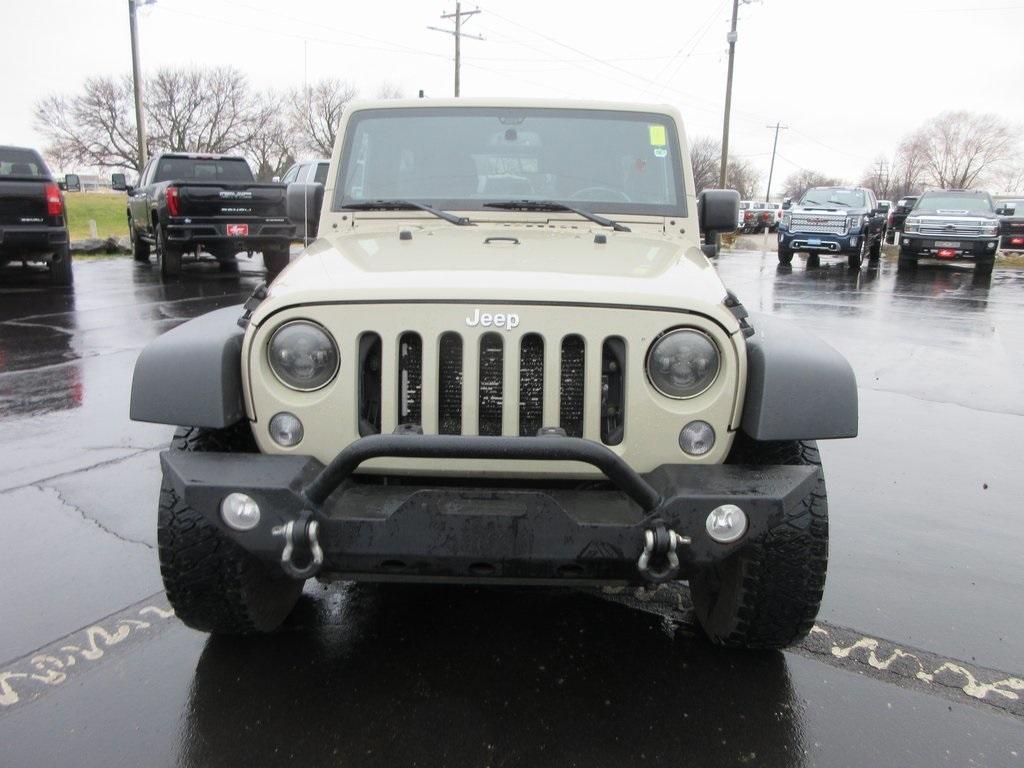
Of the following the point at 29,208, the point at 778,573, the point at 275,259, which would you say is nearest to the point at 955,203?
the point at 275,259

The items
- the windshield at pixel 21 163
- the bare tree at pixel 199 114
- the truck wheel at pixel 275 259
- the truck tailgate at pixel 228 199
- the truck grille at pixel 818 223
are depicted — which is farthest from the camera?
the bare tree at pixel 199 114

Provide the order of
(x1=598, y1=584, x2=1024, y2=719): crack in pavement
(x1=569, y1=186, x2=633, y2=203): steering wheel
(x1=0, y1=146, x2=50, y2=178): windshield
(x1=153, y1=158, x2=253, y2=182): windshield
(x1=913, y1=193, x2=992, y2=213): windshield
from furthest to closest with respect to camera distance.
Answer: (x1=913, y1=193, x2=992, y2=213): windshield, (x1=153, y1=158, x2=253, y2=182): windshield, (x1=0, y1=146, x2=50, y2=178): windshield, (x1=569, y1=186, x2=633, y2=203): steering wheel, (x1=598, y1=584, x2=1024, y2=719): crack in pavement

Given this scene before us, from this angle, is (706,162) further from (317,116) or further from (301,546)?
(301,546)

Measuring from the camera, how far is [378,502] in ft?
7.32

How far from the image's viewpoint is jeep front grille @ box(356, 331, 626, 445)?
2314 millimetres

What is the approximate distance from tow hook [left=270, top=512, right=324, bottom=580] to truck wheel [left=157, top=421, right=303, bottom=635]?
0.28m

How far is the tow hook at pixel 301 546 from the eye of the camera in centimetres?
211

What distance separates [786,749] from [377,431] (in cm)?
147

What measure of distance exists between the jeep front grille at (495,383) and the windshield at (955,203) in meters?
17.9

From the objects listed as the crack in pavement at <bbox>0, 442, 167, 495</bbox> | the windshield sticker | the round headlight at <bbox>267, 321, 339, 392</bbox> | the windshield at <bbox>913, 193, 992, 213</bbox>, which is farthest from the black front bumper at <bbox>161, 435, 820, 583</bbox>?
the windshield at <bbox>913, 193, 992, 213</bbox>

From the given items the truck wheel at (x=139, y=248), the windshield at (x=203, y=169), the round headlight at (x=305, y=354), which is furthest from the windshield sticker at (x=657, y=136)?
the truck wheel at (x=139, y=248)

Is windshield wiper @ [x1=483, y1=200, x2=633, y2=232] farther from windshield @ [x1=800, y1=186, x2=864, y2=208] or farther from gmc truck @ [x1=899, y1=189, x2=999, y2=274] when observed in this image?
windshield @ [x1=800, y1=186, x2=864, y2=208]

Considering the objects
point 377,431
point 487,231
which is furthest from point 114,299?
point 377,431

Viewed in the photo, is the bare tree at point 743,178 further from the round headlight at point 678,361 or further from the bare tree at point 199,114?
the round headlight at point 678,361
